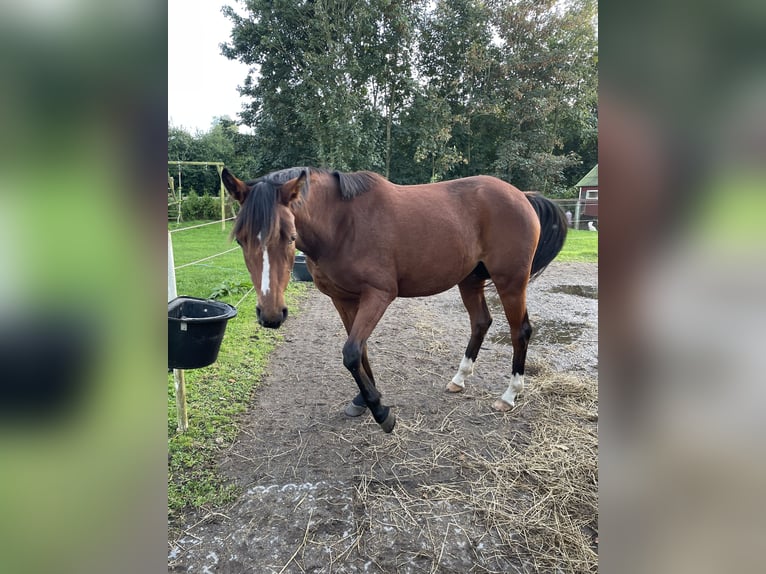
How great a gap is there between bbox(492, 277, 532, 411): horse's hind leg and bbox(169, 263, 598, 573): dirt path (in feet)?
0.40

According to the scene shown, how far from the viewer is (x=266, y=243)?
2016 mm

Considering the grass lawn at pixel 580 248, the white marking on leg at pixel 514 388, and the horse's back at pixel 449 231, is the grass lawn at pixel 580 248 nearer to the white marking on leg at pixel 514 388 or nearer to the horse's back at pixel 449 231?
the horse's back at pixel 449 231

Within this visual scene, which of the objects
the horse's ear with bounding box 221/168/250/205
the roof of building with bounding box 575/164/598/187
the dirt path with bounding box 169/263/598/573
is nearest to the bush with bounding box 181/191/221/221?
the roof of building with bounding box 575/164/598/187

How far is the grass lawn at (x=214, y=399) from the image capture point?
219cm

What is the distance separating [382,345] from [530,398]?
1809 millimetres

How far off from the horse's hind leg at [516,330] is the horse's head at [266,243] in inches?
69.6

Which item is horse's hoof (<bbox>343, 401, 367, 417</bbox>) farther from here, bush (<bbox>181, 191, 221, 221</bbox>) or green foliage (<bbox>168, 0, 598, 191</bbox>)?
Answer: bush (<bbox>181, 191, 221, 221</bbox>)

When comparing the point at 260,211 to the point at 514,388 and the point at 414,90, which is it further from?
the point at 414,90

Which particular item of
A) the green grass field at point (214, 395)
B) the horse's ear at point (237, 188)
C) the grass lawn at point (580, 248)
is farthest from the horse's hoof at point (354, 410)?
the grass lawn at point (580, 248)

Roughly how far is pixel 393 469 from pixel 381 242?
1425 mm
